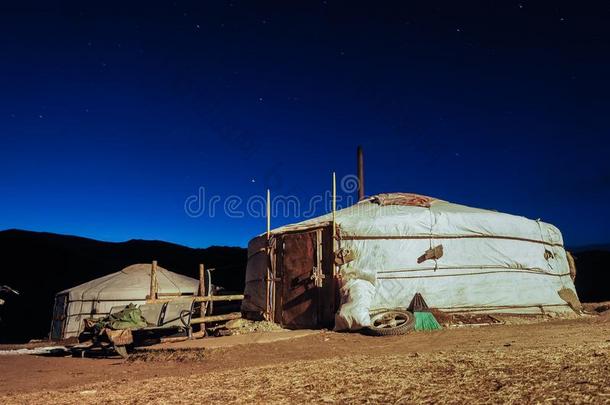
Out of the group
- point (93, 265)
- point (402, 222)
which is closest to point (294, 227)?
point (402, 222)

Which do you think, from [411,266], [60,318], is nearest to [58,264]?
[60,318]

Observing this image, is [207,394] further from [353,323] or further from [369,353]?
[353,323]

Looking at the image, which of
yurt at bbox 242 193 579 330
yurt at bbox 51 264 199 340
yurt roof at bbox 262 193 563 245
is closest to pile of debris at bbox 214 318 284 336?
yurt at bbox 242 193 579 330

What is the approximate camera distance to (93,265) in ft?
118

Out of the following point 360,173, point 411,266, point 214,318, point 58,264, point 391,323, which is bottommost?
point 391,323

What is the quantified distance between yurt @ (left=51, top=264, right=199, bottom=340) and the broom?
8.35 meters

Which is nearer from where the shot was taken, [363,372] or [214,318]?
[363,372]

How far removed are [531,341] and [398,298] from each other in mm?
3562

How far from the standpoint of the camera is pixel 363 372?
14.6 ft

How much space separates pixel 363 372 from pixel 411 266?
5.46 metres

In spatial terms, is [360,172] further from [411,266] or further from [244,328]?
[244,328]

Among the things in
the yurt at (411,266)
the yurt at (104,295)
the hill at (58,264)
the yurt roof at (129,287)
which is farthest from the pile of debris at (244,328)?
the hill at (58,264)

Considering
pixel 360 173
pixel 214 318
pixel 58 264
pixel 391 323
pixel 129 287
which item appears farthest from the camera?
pixel 58 264

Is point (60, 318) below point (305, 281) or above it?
below
